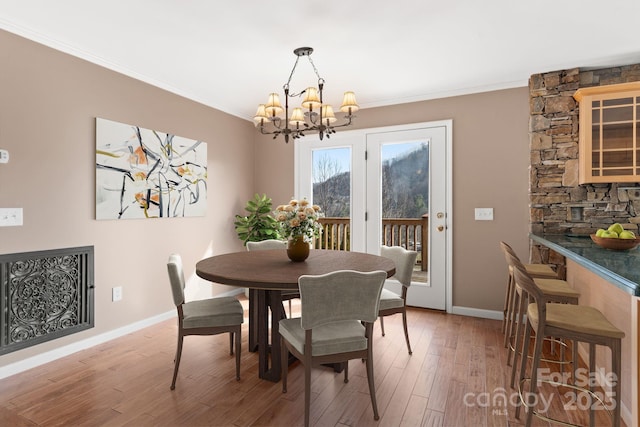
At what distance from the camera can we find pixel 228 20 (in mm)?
2492

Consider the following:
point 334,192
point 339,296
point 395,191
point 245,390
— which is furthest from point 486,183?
point 245,390

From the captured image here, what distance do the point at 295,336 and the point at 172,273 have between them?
3.15 ft

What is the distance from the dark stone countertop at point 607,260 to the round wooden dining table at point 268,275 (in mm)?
1086

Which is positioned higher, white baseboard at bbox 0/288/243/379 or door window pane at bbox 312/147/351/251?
door window pane at bbox 312/147/351/251

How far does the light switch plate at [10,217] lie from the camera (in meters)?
2.47

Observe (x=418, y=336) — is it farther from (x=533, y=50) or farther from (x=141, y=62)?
(x=141, y=62)

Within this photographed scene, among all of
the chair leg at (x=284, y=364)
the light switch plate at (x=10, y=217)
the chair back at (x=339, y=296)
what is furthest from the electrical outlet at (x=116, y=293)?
the chair back at (x=339, y=296)

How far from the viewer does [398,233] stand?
4.30 m

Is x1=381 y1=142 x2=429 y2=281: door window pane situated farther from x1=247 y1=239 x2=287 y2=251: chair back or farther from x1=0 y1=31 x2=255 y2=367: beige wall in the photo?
x1=0 y1=31 x2=255 y2=367: beige wall

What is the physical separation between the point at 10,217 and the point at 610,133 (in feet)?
16.0

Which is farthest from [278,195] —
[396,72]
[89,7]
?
[89,7]

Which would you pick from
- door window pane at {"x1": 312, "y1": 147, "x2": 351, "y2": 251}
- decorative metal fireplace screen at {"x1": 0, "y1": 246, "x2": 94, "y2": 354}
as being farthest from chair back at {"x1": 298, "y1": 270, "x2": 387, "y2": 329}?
door window pane at {"x1": 312, "y1": 147, "x2": 351, "y2": 251}

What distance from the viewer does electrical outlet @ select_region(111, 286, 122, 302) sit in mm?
3232

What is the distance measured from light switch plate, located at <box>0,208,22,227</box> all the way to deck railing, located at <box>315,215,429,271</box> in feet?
10.4
